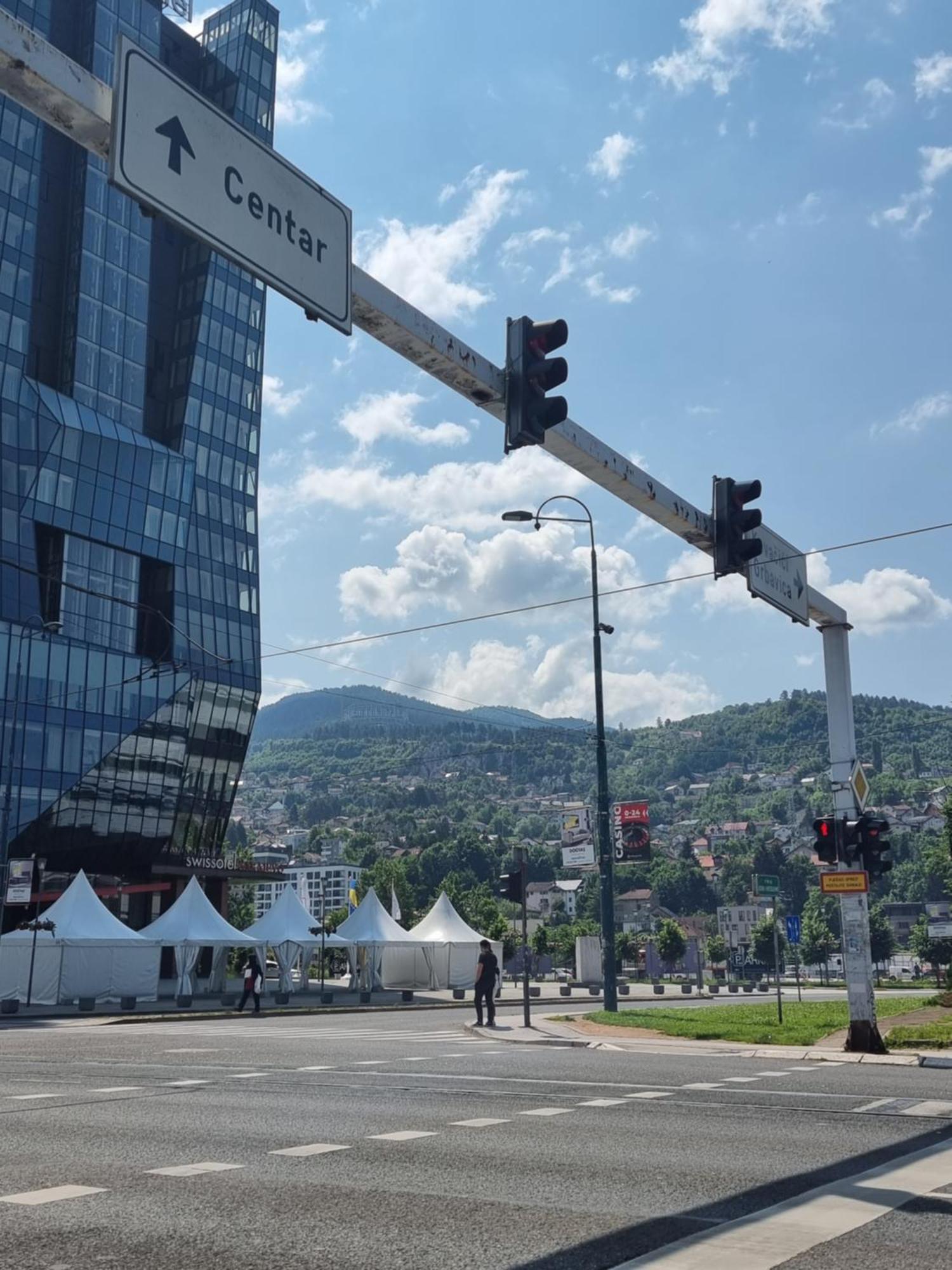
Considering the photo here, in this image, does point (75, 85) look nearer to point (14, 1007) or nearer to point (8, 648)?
point (14, 1007)

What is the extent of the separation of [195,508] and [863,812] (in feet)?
199

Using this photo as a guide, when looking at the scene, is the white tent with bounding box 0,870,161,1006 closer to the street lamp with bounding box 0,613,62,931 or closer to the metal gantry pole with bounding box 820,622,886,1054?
the street lamp with bounding box 0,613,62,931

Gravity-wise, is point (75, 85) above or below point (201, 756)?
below

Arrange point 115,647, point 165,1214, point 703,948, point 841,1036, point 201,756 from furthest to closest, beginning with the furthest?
point 703,948
point 201,756
point 115,647
point 841,1036
point 165,1214

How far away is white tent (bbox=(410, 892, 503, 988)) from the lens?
5400 cm

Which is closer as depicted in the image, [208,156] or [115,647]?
[208,156]

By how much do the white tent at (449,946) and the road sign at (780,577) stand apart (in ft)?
128

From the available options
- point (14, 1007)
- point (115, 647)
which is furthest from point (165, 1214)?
point (115, 647)

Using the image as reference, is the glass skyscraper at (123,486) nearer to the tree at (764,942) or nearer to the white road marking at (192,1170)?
the white road marking at (192,1170)

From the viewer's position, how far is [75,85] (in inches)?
278

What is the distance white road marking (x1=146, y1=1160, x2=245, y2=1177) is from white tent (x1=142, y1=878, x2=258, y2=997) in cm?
3640

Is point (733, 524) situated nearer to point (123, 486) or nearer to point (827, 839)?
point (827, 839)

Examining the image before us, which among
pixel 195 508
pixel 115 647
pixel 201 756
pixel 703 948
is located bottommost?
pixel 703 948

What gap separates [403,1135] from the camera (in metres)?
9.63
